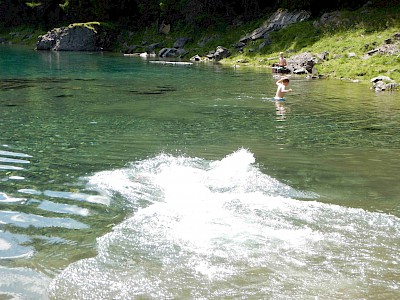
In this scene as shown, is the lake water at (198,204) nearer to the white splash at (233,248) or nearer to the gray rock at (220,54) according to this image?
the white splash at (233,248)

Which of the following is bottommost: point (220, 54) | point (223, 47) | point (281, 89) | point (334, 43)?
point (281, 89)

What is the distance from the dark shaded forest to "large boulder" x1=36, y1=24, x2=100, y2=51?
6.45m

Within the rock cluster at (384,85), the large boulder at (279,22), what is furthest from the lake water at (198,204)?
the large boulder at (279,22)

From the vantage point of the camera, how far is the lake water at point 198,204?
6320mm

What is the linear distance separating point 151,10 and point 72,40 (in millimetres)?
12405

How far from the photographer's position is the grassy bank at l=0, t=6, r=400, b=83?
34719 mm

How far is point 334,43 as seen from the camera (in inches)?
1678

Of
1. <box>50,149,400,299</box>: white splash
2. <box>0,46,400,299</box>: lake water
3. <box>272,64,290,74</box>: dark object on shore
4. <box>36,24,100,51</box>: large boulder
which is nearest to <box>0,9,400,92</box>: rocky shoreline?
<box>36,24,100,51</box>: large boulder

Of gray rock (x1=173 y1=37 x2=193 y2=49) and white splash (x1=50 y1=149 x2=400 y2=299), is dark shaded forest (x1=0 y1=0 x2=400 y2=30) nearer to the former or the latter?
gray rock (x1=173 y1=37 x2=193 y2=49)

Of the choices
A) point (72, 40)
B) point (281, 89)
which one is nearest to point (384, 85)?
point (281, 89)

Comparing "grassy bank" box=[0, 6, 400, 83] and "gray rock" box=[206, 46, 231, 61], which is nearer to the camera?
"grassy bank" box=[0, 6, 400, 83]

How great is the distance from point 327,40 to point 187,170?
36.1 meters

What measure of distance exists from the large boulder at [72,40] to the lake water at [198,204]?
5154cm

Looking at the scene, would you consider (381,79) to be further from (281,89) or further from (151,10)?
(151,10)
